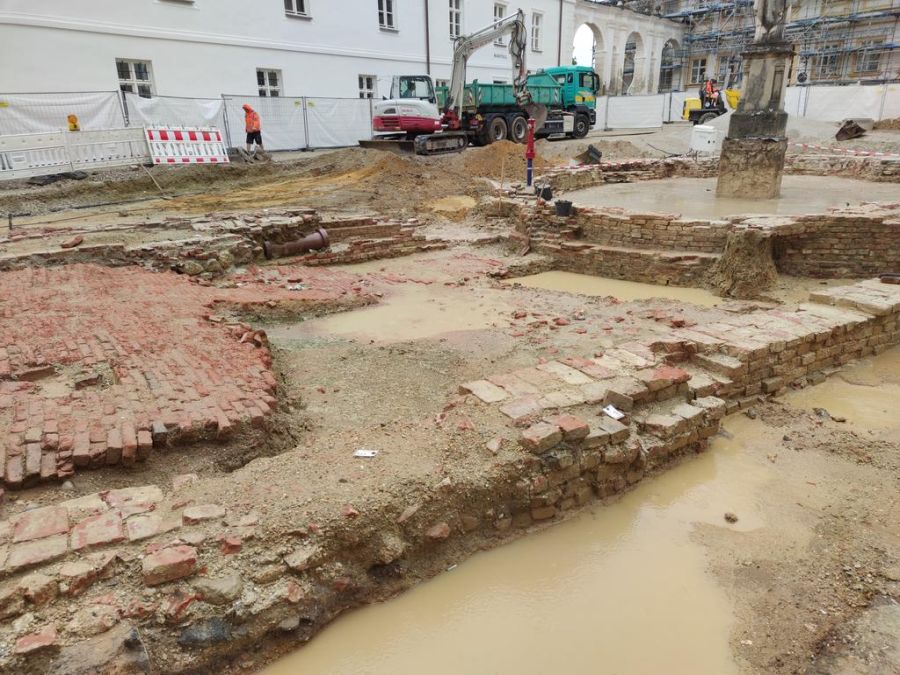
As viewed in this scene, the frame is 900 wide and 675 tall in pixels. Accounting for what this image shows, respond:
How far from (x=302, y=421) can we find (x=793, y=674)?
3148 millimetres

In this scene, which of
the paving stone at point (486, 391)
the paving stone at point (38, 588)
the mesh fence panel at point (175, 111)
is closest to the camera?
the paving stone at point (38, 588)

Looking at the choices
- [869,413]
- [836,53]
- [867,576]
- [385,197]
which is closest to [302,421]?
[867,576]

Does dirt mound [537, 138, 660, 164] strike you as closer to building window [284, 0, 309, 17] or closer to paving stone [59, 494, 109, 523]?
building window [284, 0, 309, 17]

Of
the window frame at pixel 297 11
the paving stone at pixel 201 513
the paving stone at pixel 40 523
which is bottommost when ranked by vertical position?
the paving stone at pixel 201 513

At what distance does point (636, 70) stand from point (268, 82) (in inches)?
1084

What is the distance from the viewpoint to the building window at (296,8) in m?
19.6

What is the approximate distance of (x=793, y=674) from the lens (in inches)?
101

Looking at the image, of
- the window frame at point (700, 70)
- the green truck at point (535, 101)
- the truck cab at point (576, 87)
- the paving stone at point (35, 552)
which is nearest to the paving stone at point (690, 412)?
the paving stone at point (35, 552)

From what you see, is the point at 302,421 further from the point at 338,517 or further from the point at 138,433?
the point at 338,517

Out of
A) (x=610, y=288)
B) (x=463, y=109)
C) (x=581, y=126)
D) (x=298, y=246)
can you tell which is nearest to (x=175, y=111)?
(x=463, y=109)

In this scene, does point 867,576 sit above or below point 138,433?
below

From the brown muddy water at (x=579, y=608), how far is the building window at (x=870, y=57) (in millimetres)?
37927

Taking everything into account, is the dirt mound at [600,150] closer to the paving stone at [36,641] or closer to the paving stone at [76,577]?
the paving stone at [76,577]

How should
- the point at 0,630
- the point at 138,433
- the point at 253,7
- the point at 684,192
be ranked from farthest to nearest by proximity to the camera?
1. the point at 253,7
2. the point at 684,192
3. the point at 138,433
4. the point at 0,630
